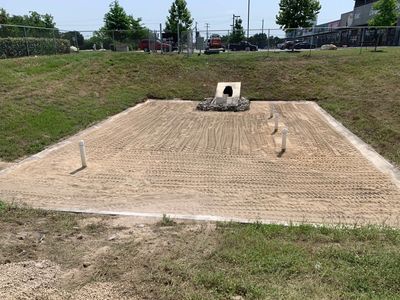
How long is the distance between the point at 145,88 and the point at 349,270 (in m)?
18.9

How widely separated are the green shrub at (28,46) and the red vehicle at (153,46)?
322 inches

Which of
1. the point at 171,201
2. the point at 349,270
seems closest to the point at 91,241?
the point at 171,201

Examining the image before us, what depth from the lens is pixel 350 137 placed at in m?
11.9

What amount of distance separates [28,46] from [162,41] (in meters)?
12.4

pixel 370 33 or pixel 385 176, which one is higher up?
pixel 370 33

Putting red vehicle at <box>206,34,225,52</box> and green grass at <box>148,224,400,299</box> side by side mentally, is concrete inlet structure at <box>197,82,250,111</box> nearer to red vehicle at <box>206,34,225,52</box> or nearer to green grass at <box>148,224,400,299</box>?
green grass at <box>148,224,400,299</box>

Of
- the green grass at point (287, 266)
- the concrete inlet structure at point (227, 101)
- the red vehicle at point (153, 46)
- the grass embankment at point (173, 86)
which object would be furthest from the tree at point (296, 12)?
the green grass at point (287, 266)

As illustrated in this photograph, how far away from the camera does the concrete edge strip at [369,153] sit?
8436 millimetres

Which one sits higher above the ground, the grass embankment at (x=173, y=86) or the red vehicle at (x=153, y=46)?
the red vehicle at (x=153, y=46)

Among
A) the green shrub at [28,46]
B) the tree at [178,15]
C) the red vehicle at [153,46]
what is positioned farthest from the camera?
the tree at [178,15]

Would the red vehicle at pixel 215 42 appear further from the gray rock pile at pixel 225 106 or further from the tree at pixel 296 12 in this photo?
the gray rock pile at pixel 225 106

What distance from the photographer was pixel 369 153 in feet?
33.2

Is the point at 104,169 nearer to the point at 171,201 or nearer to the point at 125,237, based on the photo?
the point at 171,201

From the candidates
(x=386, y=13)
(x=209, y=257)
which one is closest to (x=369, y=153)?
(x=209, y=257)
